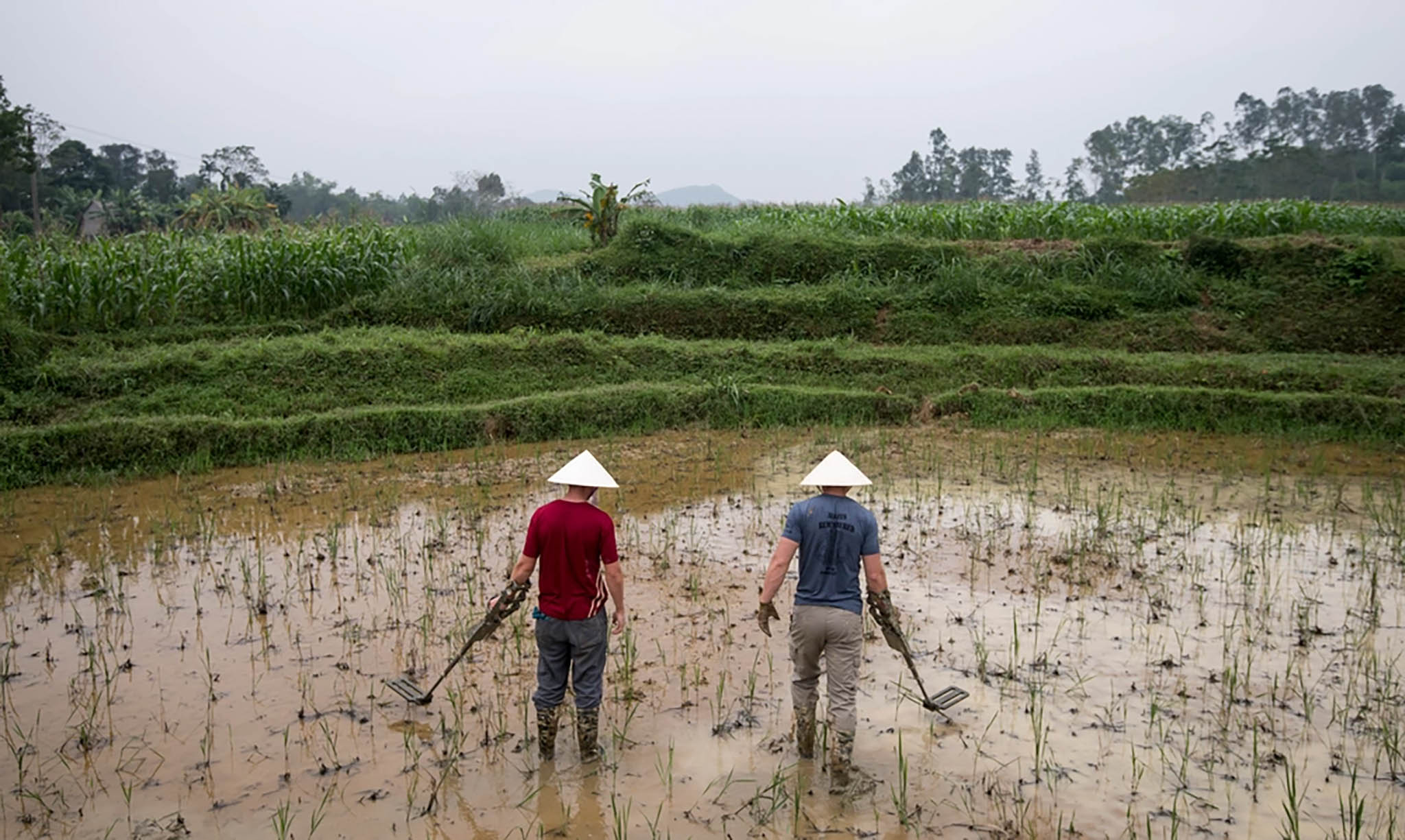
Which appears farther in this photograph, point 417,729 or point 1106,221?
point 1106,221

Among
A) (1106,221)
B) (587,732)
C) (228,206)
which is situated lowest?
(587,732)

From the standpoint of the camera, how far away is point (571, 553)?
429cm

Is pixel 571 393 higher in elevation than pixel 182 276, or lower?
lower

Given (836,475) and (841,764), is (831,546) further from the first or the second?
(841,764)

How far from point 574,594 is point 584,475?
51 cm

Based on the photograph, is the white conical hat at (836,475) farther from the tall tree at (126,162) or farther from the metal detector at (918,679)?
the tall tree at (126,162)

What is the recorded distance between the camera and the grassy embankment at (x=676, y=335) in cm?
1052

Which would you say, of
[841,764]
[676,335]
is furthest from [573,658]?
[676,335]

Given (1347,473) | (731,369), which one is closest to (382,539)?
(731,369)

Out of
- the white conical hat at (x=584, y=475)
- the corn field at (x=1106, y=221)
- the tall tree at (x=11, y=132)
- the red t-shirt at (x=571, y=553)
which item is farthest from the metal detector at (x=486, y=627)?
the tall tree at (x=11, y=132)

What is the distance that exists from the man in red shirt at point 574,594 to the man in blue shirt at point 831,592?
73cm

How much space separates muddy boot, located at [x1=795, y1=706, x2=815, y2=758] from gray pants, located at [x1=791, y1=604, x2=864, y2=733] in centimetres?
4

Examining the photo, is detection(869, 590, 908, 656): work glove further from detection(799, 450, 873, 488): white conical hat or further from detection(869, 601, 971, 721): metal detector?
detection(799, 450, 873, 488): white conical hat

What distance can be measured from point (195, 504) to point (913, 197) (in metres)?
52.5
